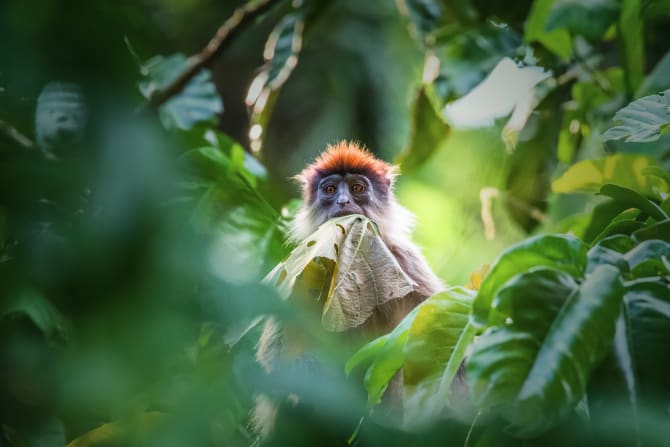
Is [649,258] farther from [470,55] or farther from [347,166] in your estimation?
[347,166]

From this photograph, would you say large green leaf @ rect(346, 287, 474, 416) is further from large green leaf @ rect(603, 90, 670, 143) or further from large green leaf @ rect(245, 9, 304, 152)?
large green leaf @ rect(245, 9, 304, 152)

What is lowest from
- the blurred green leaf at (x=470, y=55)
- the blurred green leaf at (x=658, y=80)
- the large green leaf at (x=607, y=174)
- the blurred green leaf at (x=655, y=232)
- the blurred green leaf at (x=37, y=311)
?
the large green leaf at (x=607, y=174)

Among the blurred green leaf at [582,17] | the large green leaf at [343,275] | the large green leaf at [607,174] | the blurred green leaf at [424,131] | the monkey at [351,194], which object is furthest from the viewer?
the monkey at [351,194]

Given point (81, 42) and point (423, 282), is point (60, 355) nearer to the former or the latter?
point (81, 42)

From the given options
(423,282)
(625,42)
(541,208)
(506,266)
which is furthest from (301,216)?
(506,266)

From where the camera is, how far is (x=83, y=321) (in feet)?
1.91

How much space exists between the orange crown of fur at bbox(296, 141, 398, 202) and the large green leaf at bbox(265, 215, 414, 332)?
132cm

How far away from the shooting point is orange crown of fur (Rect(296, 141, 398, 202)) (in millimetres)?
2793

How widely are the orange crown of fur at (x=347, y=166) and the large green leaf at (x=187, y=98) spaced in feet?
1.46

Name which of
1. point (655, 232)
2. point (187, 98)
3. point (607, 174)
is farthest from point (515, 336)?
point (187, 98)

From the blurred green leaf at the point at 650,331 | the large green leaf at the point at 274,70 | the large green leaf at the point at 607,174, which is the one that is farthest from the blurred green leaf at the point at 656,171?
the large green leaf at the point at 274,70

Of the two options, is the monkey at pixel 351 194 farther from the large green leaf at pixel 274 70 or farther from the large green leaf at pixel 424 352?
the large green leaf at pixel 424 352

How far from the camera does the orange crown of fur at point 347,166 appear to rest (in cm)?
279

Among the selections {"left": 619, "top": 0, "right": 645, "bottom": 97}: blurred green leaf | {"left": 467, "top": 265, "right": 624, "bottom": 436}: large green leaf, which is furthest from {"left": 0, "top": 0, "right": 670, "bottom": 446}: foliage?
{"left": 619, "top": 0, "right": 645, "bottom": 97}: blurred green leaf
